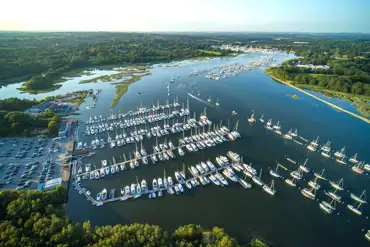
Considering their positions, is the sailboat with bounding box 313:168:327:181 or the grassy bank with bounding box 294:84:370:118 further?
the grassy bank with bounding box 294:84:370:118

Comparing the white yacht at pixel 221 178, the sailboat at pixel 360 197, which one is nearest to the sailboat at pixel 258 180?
the white yacht at pixel 221 178

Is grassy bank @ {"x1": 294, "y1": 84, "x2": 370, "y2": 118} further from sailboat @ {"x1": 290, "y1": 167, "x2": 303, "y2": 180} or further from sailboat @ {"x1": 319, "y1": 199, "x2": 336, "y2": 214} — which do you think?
sailboat @ {"x1": 319, "y1": 199, "x2": 336, "y2": 214}

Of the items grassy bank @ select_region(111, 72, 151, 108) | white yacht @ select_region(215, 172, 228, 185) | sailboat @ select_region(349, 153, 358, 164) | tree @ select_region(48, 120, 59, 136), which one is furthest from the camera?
grassy bank @ select_region(111, 72, 151, 108)

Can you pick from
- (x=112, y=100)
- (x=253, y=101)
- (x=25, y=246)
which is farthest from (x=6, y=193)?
(x=253, y=101)

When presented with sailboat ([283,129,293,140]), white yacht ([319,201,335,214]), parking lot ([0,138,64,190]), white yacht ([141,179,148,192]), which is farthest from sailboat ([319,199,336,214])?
parking lot ([0,138,64,190])

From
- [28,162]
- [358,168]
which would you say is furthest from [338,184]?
[28,162]

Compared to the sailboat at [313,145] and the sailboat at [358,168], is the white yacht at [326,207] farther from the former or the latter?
the sailboat at [313,145]

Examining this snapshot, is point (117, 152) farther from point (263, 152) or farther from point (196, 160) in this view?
point (263, 152)
